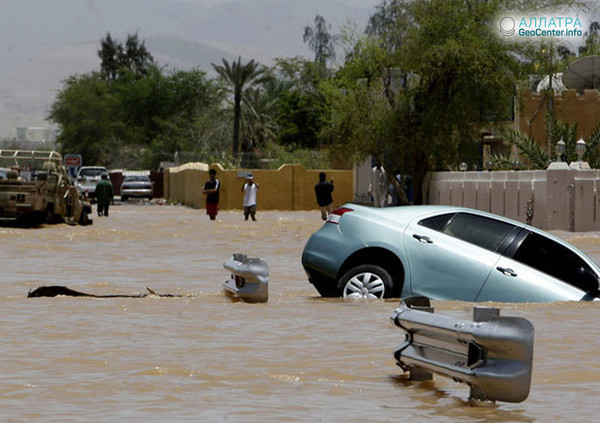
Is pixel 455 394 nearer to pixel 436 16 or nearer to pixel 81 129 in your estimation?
pixel 436 16

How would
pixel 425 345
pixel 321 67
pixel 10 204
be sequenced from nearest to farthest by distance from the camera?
pixel 425 345 → pixel 10 204 → pixel 321 67

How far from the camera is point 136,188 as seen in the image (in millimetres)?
70312

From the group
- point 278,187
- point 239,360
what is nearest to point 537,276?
point 239,360

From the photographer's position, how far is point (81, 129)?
12075cm

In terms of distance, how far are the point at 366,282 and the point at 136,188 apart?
2251 inches

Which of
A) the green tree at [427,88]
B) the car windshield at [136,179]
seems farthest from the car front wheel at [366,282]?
the car windshield at [136,179]

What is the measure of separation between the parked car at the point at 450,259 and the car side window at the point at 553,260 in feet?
0.04

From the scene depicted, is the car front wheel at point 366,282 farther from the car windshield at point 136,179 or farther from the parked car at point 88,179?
the car windshield at point 136,179

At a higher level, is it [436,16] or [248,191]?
[436,16]

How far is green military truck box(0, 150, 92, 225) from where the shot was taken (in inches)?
1393

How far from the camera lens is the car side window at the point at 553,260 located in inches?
532

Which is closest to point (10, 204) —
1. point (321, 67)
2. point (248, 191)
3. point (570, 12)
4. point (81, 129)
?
point (248, 191)

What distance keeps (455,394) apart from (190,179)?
57735mm

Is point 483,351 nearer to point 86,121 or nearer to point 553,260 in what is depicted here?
point 553,260
